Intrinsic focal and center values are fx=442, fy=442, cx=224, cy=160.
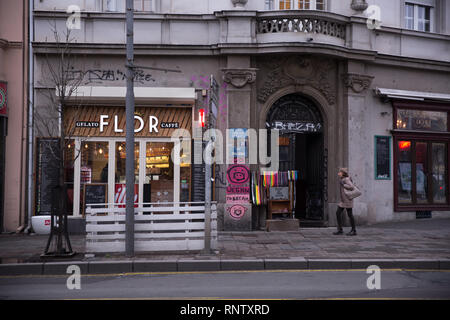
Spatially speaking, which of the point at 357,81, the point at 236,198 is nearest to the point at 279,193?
the point at 236,198

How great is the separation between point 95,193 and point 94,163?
915mm

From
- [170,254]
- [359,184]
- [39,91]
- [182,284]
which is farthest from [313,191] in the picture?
[39,91]

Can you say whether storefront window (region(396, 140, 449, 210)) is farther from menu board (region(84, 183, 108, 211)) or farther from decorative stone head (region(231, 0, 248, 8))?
menu board (region(84, 183, 108, 211))

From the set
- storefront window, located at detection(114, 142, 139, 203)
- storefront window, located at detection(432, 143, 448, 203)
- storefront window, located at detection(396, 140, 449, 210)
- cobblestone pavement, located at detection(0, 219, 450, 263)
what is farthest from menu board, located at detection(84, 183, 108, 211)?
storefront window, located at detection(432, 143, 448, 203)

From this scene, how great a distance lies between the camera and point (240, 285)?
711 centimetres

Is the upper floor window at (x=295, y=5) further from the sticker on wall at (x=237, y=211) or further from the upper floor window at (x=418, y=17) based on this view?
the sticker on wall at (x=237, y=211)

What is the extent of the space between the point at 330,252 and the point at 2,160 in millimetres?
9577

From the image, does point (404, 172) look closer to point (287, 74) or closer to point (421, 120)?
point (421, 120)

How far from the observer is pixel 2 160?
42.2 ft

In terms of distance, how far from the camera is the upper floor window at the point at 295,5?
14.1 m

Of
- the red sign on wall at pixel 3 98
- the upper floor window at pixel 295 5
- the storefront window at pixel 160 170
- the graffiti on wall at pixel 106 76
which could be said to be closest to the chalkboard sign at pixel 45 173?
the red sign on wall at pixel 3 98

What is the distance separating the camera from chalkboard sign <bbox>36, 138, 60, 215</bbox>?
12953 millimetres

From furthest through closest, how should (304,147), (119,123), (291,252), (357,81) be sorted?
1. (304,147)
2. (357,81)
3. (119,123)
4. (291,252)

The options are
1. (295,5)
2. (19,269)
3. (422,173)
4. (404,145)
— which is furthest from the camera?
(422,173)
